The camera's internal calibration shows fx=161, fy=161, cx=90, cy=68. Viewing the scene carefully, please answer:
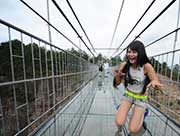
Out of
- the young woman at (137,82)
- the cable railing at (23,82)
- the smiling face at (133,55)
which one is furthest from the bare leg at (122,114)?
the cable railing at (23,82)

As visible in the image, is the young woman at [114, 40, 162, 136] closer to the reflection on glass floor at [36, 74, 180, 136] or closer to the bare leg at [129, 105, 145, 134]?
the bare leg at [129, 105, 145, 134]

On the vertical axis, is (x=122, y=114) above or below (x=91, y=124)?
above

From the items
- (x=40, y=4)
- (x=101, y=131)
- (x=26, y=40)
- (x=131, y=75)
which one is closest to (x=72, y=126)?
(x=101, y=131)

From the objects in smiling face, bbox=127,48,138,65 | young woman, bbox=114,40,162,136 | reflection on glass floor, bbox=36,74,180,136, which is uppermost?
smiling face, bbox=127,48,138,65

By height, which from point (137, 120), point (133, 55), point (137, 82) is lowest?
point (137, 120)

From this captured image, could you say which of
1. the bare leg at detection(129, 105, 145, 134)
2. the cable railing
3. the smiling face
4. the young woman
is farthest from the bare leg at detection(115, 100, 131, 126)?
the cable railing

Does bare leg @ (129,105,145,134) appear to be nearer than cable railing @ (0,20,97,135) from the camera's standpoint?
No

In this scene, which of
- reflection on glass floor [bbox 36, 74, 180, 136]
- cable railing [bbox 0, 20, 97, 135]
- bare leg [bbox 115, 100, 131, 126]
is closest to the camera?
cable railing [bbox 0, 20, 97, 135]

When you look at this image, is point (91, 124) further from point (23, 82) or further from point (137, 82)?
point (23, 82)

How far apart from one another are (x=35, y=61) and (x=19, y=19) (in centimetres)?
39

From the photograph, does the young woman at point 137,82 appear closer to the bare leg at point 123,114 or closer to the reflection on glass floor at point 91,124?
the bare leg at point 123,114

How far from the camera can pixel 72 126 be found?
222 cm

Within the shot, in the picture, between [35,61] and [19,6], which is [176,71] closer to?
[35,61]

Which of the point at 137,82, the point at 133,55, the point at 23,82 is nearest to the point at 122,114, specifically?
the point at 137,82
